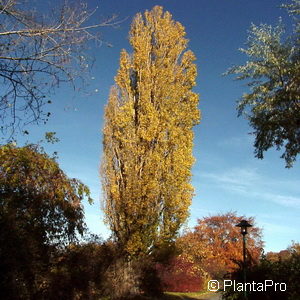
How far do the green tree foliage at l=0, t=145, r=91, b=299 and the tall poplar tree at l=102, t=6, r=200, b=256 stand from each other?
422 centimetres

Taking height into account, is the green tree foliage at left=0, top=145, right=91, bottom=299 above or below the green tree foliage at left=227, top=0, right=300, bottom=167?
below

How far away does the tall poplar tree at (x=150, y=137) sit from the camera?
14414 millimetres

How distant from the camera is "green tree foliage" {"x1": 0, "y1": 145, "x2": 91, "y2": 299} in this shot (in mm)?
7855

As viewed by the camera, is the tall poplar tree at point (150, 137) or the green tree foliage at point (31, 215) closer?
the green tree foliage at point (31, 215)

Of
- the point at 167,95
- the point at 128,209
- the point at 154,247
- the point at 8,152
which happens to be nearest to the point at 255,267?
the point at 154,247

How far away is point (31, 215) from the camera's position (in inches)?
356

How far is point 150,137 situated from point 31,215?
7.24 meters

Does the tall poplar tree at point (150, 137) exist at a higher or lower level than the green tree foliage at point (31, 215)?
higher

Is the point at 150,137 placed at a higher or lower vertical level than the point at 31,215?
higher

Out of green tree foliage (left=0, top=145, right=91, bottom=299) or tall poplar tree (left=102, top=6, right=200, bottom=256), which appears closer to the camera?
green tree foliage (left=0, top=145, right=91, bottom=299)

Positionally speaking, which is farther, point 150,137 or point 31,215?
point 150,137

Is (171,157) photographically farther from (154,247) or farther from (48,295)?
(48,295)

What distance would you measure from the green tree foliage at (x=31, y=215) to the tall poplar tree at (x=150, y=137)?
13.8ft

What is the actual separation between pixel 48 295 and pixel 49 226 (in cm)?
176
